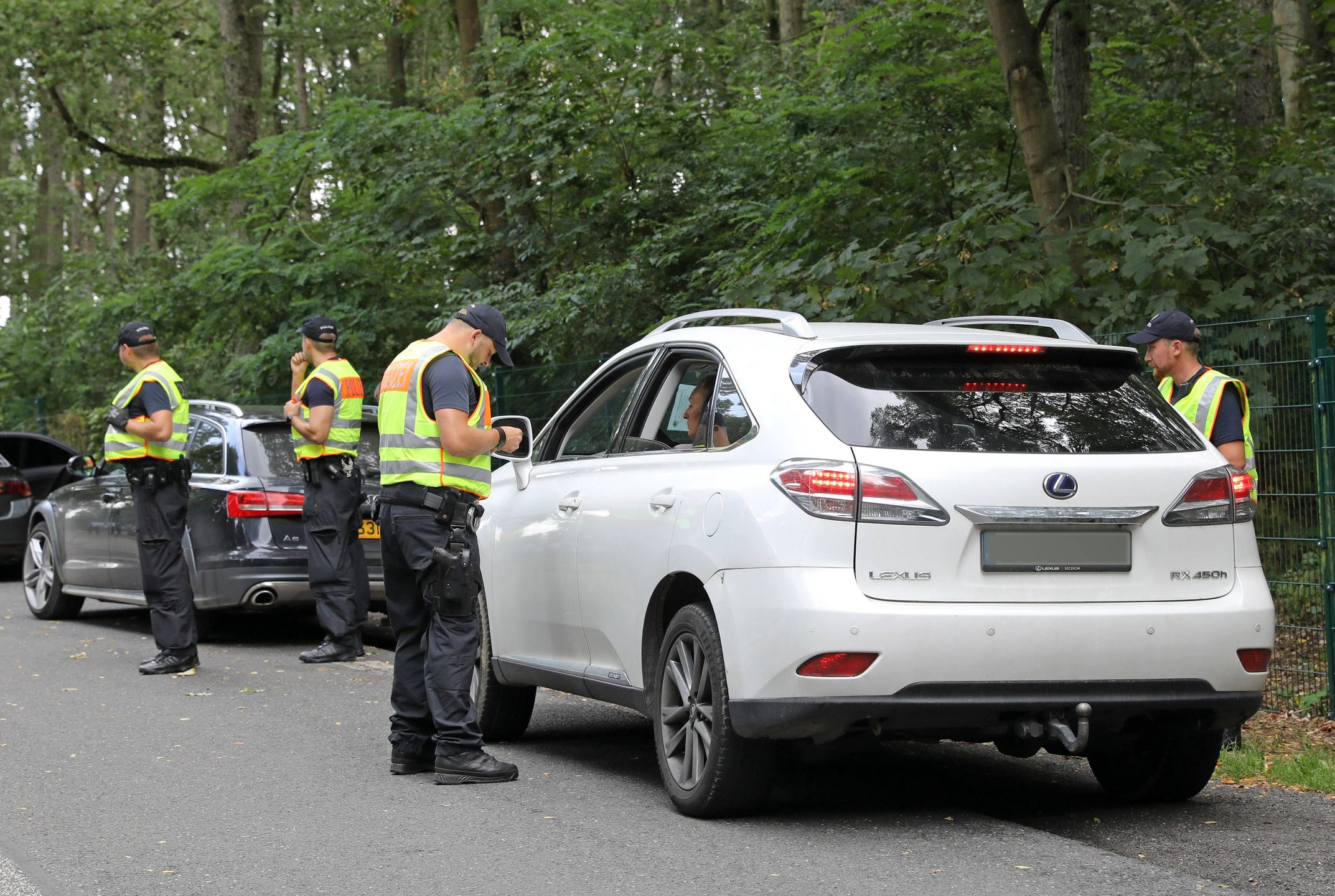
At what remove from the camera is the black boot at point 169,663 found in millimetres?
9820

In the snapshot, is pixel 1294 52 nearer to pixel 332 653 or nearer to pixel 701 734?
pixel 332 653

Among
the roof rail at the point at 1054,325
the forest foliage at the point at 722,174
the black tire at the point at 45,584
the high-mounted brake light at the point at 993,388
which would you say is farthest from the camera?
the black tire at the point at 45,584

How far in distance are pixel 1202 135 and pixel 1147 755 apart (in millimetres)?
8378

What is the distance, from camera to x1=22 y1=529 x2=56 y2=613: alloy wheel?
13352 mm

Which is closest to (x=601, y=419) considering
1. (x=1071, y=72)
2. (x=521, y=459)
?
(x=521, y=459)

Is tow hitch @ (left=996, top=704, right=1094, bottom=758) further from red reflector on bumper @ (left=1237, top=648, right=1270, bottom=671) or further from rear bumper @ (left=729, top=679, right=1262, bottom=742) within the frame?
red reflector on bumper @ (left=1237, top=648, right=1270, bottom=671)

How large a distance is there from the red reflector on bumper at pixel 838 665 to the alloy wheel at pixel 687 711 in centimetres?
49

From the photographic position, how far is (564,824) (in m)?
5.66

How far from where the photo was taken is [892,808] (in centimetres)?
590

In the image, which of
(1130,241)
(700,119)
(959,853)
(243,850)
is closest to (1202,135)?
(1130,241)

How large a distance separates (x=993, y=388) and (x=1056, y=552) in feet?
2.07

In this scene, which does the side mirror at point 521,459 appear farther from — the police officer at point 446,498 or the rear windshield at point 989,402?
the rear windshield at point 989,402

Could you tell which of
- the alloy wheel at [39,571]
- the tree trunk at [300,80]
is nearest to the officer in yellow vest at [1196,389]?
the alloy wheel at [39,571]

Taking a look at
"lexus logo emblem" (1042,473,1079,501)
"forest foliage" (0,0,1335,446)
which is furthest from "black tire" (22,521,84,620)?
"lexus logo emblem" (1042,473,1079,501)
